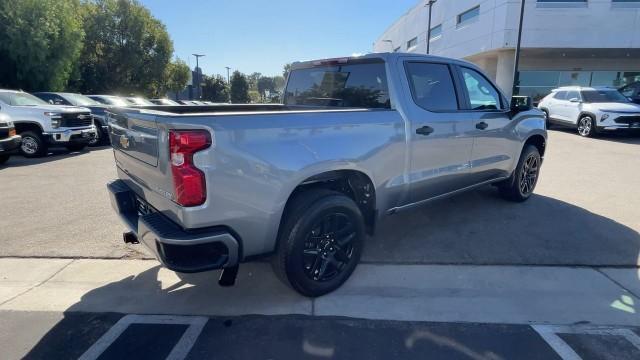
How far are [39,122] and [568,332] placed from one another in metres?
12.0

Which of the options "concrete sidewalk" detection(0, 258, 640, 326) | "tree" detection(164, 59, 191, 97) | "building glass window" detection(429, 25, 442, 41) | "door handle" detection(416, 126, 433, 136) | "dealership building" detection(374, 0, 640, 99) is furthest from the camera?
"tree" detection(164, 59, 191, 97)

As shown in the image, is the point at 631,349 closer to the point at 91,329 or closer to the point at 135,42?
the point at 91,329

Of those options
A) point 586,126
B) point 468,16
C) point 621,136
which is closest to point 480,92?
point 586,126

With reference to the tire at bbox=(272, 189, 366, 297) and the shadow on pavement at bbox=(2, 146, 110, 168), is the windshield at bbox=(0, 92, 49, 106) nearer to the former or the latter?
the shadow on pavement at bbox=(2, 146, 110, 168)

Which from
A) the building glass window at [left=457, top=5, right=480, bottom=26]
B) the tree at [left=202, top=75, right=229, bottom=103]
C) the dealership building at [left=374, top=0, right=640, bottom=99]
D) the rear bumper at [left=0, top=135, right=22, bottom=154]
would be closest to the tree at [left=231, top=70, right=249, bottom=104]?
the tree at [left=202, top=75, right=229, bottom=103]

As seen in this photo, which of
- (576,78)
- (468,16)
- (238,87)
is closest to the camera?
(576,78)

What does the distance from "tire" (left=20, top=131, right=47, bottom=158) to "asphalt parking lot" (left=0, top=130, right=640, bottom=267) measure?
2852 millimetres

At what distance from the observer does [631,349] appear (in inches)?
103

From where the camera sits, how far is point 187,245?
7.95 feet

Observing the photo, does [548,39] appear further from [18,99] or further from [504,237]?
[18,99]

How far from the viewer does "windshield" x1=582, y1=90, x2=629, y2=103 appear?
44.5 ft

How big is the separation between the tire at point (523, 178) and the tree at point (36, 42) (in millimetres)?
22122

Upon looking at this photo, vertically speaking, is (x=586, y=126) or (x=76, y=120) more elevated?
(x=586, y=126)

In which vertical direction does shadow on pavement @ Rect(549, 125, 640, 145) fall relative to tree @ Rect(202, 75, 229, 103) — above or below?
below
